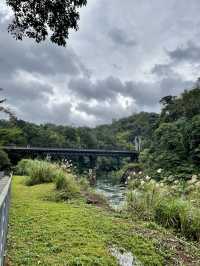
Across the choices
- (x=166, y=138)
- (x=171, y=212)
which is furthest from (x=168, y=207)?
(x=166, y=138)

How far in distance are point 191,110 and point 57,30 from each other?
169 feet

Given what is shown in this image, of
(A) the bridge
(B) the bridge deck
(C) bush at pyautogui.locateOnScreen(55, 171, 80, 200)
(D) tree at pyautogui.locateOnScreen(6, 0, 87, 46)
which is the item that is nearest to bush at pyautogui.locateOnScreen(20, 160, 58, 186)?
(C) bush at pyautogui.locateOnScreen(55, 171, 80, 200)

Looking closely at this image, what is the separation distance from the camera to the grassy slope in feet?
18.6

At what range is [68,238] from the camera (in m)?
6.67

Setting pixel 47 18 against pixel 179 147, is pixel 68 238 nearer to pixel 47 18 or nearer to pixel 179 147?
pixel 47 18

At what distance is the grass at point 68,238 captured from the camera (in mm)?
5645

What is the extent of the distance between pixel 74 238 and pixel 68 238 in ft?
0.30

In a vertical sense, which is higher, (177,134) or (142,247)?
(177,134)

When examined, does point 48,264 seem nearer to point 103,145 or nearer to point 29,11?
point 29,11

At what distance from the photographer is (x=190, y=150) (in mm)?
43906

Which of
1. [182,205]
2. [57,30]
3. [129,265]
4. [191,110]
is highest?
[191,110]

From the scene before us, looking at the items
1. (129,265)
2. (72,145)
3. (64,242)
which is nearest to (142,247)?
(129,265)

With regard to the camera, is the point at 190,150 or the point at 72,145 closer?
the point at 190,150

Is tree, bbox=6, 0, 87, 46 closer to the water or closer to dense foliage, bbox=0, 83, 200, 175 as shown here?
the water
